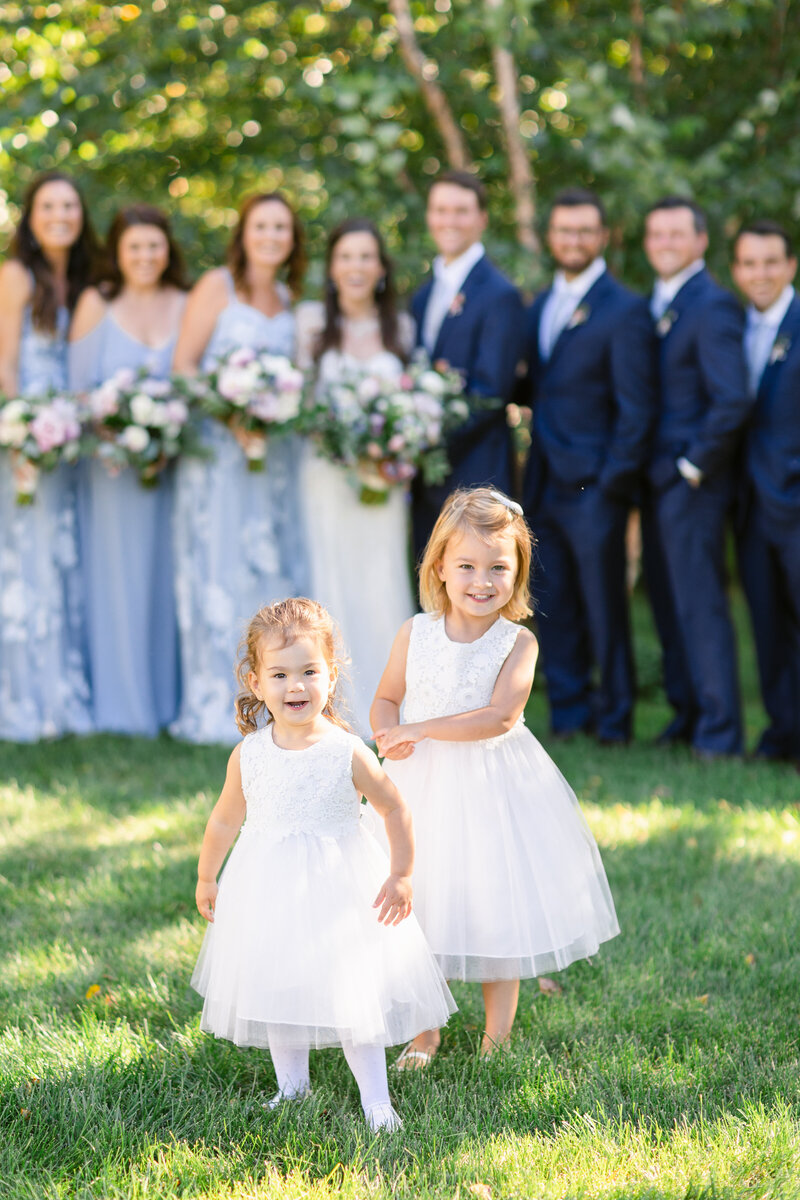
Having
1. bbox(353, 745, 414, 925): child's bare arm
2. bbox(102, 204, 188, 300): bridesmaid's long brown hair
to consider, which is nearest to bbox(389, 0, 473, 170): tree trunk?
bbox(102, 204, 188, 300): bridesmaid's long brown hair

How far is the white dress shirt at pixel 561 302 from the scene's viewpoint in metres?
6.65

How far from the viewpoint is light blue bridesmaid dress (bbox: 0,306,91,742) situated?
689 cm

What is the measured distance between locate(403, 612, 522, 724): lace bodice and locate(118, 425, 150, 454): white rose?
3580 millimetres

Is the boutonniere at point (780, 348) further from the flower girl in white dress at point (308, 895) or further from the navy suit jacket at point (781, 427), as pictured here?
the flower girl in white dress at point (308, 895)

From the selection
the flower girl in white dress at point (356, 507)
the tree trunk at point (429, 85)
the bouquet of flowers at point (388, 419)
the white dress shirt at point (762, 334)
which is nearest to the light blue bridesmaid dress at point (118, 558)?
the flower girl in white dress at point (356, 507)

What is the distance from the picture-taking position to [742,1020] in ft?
11.1

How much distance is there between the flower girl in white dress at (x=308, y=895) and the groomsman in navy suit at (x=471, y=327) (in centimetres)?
394

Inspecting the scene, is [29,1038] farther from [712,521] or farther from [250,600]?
[712,521]

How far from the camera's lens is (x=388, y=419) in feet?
20.7

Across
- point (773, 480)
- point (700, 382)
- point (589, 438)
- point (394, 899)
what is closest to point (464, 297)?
point (589, 438)

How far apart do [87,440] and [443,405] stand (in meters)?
1.84

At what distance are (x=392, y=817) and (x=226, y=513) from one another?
419 cm

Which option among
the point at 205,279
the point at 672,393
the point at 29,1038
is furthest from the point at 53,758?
the point at 672,393

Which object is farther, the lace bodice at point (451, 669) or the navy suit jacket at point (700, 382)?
the navy suit jacket at point (700, 382)
